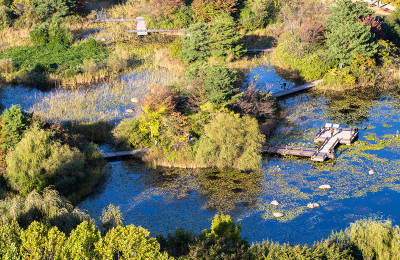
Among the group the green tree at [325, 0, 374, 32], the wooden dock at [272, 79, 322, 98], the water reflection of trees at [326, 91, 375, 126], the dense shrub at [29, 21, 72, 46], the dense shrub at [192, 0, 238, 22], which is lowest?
the water reflection of trees at [326, 91, 375, 126]

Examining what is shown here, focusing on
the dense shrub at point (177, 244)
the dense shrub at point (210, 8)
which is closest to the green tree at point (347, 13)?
the dense shrub at point (210, 8)

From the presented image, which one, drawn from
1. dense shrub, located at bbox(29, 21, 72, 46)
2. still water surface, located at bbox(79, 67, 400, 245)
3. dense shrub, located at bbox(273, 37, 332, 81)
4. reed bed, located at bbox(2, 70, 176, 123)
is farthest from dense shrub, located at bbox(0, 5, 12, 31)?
still water surface, located at bbox(79, 67, 400, 245)

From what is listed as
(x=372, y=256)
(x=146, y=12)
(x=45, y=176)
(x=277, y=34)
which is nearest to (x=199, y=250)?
(x=372, y=256)

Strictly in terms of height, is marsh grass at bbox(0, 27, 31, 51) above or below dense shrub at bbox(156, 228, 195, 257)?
above

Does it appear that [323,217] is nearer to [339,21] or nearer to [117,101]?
[117,101]

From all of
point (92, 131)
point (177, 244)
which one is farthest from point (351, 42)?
point (177, 244)

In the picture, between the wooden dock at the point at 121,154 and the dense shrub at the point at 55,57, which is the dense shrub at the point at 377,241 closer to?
the wooden dock at the point at 121,154

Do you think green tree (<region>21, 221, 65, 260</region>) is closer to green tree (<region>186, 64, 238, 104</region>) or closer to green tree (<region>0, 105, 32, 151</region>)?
green tree (<region>0, 105, 32, 151</region>)
